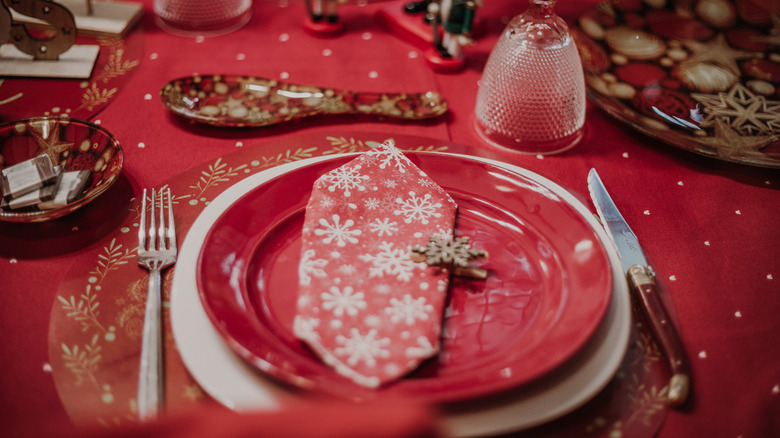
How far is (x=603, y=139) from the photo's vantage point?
85cm

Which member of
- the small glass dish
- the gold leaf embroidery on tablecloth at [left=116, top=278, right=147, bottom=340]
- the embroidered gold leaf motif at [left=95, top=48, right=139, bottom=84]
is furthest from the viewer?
the embroidered gold leaf motif at [left=95, top=48, right=139, bottom=84]

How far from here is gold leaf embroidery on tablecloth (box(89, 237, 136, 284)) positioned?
2.01ft

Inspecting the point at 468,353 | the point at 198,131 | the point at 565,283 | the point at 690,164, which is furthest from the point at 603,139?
the point at 198,131

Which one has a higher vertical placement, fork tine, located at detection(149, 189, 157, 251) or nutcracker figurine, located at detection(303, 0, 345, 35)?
nutcracker figurine, located at detection(303, 0, 345, 35)

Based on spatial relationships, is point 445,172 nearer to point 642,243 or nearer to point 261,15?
point 642,243

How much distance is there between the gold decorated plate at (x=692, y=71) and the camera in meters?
0.81

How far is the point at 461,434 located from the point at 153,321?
0.30m

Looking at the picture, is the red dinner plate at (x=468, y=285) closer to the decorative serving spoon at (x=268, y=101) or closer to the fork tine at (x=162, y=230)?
the fork tine at (x=162, y=230)

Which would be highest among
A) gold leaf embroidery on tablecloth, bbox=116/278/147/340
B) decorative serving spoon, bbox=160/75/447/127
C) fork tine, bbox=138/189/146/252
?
decorative serving spoon, bbox=160/75/447/127

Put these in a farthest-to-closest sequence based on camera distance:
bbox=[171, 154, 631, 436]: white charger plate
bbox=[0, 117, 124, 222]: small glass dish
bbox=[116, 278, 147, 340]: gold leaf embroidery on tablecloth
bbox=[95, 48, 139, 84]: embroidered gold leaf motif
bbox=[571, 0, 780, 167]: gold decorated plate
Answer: bbox=[95, 48, 139, 84]: embroidered gold leaf motif → bbox=[571, 0, 780, 167]: gold decorated plate → bbox=[0, 117, 124, 222]: small glass dish → bbox=[116, 278, 147, 340]: gold leaf embroidery on tablecloth → bbox=[171, 154, 631, 436]: white charger plate

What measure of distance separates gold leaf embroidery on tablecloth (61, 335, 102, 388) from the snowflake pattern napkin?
0.19 m

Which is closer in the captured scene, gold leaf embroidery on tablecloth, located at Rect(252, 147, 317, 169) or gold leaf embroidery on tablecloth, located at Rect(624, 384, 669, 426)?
gold leaf embroidery on tablecloth, located at Rect(624, 384, 669, 426)

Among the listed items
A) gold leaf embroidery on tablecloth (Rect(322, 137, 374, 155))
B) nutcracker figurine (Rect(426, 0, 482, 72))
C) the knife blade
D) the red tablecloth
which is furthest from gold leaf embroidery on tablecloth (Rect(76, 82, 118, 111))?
the knife blade

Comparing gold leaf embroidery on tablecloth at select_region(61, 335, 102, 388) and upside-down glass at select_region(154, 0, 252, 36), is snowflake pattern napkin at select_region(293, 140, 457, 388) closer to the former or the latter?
gold leaf embroidery on tablecloth at select_region(61, 335, 102, 388)
